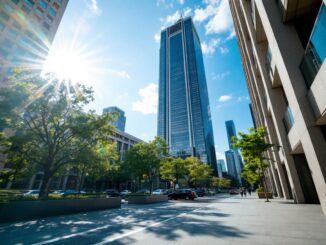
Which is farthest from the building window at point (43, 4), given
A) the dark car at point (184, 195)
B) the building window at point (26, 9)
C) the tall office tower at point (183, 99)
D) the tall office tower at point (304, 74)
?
the tall office tower at point (183, 99)

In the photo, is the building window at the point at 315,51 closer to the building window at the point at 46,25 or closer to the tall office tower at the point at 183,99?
the building window at the point at 46,25

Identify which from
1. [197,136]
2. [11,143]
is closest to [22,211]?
[11,143]

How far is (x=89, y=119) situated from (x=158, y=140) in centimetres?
1608

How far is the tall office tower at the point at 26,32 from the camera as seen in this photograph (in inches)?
1326

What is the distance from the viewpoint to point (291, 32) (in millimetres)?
9836

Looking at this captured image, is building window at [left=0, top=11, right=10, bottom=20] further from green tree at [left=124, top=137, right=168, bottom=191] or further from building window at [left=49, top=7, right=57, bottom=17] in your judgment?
green tree at [left=124, top=137, right=168, bottom=191]

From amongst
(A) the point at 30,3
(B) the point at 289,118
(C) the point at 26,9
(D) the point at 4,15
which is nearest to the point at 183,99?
(A) the point at 30,3

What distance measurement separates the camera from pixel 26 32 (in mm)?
37562

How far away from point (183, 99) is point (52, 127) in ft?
372

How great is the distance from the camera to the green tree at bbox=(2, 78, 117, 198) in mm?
13003

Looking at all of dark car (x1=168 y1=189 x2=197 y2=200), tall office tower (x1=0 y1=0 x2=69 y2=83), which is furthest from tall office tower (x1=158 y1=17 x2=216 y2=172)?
tall office tower (x1=0 y1=0 x2=69 y2=83)

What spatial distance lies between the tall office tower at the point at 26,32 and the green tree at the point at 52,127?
23021 mm

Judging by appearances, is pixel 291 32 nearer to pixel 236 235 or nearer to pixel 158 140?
pixel 236 235

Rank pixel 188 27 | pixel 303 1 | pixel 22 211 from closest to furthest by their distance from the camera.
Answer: pixel 303 1 → pixel 22 211 → pixel 188 27
